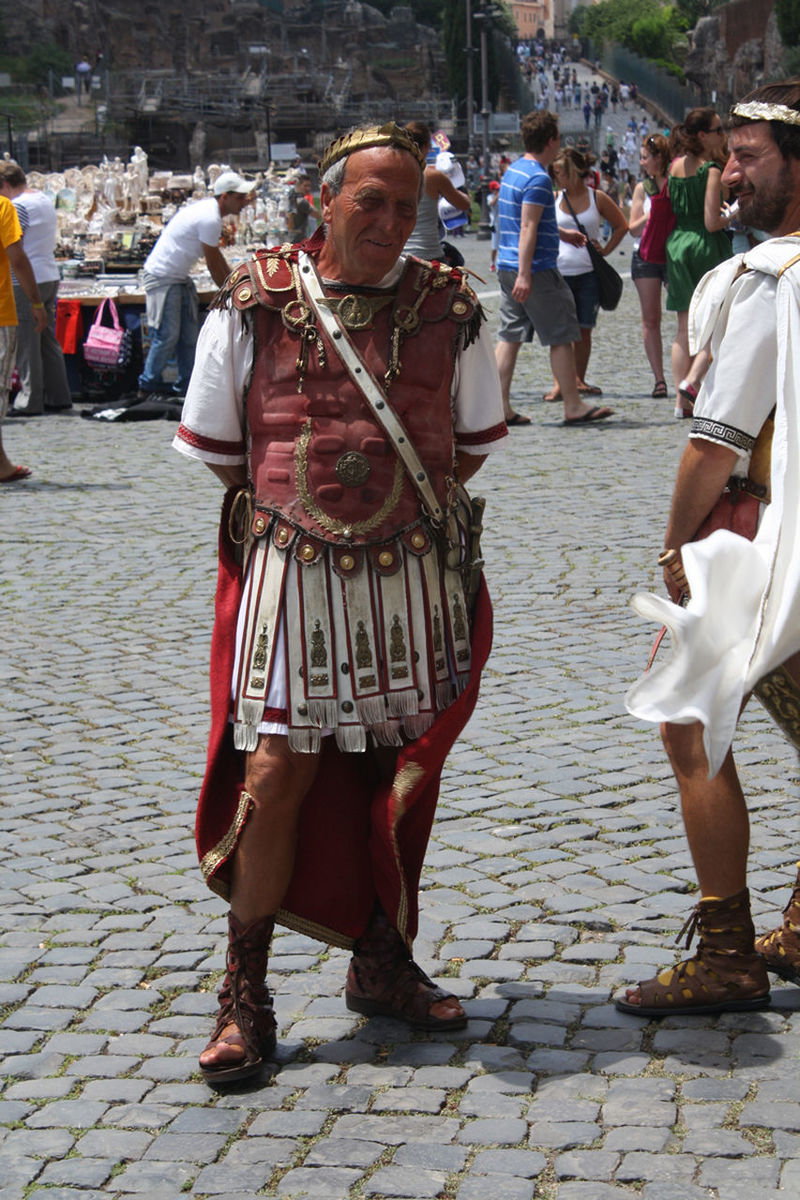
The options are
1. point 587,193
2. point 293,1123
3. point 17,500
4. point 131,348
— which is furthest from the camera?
point 131,348

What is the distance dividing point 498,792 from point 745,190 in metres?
2.18

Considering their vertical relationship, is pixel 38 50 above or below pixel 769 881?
above

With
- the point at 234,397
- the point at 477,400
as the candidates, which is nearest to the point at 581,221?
the point at 477,400

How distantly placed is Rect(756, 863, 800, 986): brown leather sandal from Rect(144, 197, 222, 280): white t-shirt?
370 inches

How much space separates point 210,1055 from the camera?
3.36 metres

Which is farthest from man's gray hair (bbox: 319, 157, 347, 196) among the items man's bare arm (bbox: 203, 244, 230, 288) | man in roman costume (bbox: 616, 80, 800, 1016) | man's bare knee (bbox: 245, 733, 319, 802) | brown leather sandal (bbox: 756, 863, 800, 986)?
man's bare arm (bbox: 203, 244, 230, 288)

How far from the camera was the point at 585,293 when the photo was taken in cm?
1212

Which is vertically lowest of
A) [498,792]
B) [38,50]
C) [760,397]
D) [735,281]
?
[498,792]

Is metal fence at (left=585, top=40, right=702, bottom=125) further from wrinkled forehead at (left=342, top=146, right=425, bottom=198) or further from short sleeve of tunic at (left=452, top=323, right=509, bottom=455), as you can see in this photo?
wrinkled forehead at (left=342, top=146, right=425, bottom=198)

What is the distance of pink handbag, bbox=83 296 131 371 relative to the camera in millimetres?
13969

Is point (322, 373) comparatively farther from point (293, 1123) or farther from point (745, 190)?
point (293, 1123)

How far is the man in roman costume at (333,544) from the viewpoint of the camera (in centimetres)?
340

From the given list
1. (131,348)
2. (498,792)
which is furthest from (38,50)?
(498,792)

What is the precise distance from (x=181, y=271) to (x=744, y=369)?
10104 millimetres
